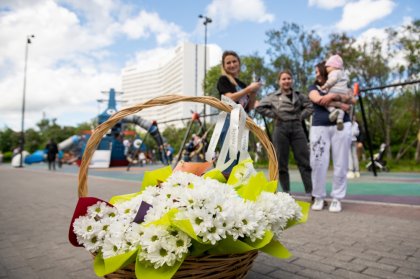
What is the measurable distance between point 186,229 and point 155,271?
196 mm

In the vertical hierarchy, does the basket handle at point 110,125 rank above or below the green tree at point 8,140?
below

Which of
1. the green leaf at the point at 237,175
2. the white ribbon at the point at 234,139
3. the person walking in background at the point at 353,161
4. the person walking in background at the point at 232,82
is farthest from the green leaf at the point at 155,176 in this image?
the person walking in background at the point at 353,161

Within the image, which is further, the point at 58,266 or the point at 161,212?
the point at 58,266

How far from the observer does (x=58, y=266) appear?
2.19 metres

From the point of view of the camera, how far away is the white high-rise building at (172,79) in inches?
4082

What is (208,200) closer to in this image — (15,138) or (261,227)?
(261,227)

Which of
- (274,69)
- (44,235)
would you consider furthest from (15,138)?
(44,235)

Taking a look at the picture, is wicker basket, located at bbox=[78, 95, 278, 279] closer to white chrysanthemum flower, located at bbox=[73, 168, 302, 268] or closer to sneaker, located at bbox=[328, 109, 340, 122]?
white chrysanthemum flower, located at bbox=[73, 168, 302, 268]

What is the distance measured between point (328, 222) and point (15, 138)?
6453cm

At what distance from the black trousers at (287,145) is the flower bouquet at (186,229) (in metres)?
2.83

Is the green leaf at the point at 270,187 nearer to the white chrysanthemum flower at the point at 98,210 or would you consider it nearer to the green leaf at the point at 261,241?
the green leaf at the point at 261,241

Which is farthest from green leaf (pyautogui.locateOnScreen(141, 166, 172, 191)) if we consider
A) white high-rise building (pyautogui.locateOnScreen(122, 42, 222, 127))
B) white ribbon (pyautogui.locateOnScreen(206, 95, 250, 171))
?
white high-rise building (pyautogui.locateOnScreen(122, 42, 222, 127))

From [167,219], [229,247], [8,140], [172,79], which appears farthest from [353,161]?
[172,79]

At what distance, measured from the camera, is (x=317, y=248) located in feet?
8.13
